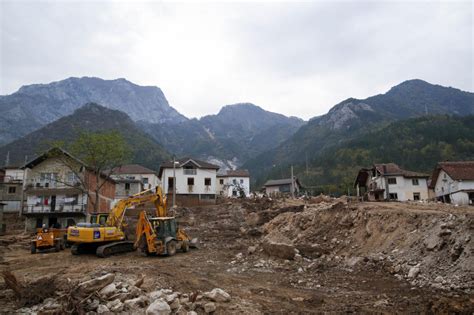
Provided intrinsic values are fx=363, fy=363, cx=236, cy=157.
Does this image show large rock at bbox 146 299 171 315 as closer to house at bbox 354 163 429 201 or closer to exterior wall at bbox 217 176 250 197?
house at bbox 354 163 429 201

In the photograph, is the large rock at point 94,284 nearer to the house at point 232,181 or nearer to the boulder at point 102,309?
the boulder at point 102,309

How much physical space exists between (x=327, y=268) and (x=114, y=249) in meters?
11.5

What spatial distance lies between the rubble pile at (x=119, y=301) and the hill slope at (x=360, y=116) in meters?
92.0

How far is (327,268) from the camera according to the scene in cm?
1433

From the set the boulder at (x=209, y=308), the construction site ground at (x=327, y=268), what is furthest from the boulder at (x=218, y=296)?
the boulder at (x=209, y=308)

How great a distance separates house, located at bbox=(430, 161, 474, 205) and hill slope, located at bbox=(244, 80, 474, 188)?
58.4 metres

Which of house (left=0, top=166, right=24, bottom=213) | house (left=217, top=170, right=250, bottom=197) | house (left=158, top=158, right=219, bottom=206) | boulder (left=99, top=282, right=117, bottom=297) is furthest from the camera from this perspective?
house (left=217, top=170, right=250, bottom=197)

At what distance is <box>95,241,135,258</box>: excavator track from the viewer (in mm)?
18703

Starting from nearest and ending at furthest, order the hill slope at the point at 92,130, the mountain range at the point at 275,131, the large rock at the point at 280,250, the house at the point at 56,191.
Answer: the large rock at the point at 280,250
the house at the point at 56,191
the hill slope at the point at 92,130
the mountain range at the point at 275,131

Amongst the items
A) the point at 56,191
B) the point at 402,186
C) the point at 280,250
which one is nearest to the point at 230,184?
the point at 402,186

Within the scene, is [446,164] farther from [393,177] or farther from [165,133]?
[165,133]

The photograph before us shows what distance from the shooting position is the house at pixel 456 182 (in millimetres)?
41969

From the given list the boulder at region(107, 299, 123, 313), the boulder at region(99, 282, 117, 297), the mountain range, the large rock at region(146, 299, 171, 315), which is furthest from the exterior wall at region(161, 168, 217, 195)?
the large rock at region(146, 299, 171, 315)

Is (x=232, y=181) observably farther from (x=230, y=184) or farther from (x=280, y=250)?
(x=280, y=250)
